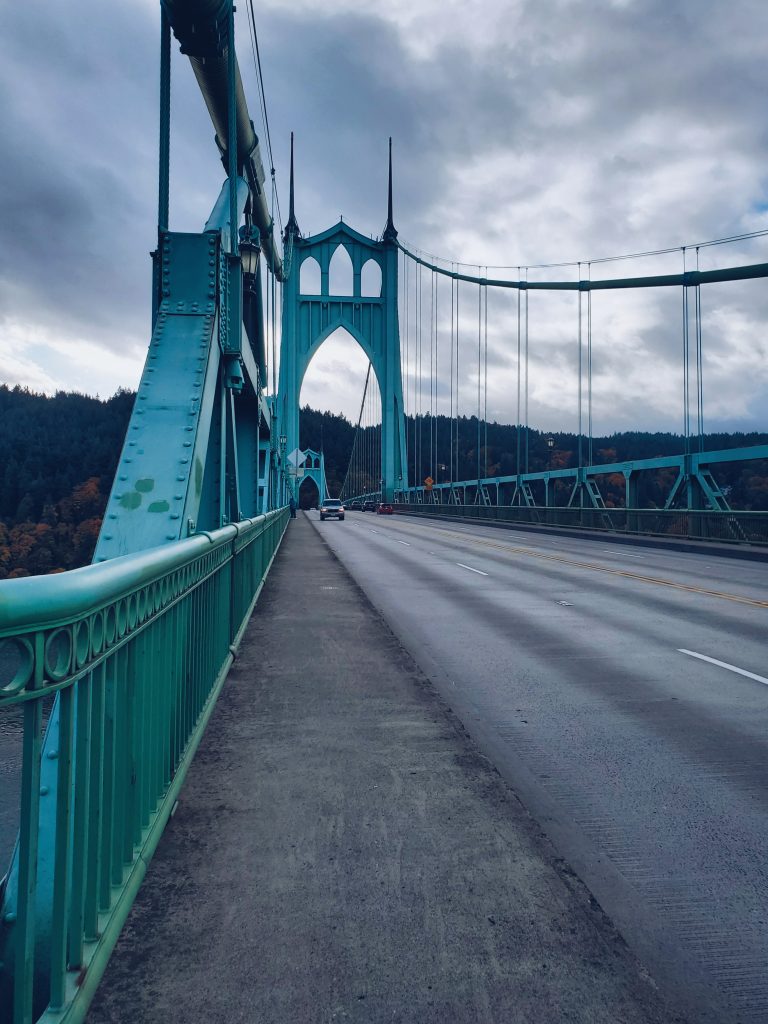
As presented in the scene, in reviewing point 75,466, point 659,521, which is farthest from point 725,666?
point 75,466

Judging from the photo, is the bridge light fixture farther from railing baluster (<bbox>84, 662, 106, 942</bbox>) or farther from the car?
the car

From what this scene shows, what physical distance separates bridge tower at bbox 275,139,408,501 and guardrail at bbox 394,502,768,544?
119 feet

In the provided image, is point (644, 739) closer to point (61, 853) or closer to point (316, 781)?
point (316, 781)

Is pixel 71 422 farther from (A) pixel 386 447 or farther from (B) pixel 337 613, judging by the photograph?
(B) pixel 337 613

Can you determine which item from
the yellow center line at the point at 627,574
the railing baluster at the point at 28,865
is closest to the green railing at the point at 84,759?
the railing baluster at the point at 28,865

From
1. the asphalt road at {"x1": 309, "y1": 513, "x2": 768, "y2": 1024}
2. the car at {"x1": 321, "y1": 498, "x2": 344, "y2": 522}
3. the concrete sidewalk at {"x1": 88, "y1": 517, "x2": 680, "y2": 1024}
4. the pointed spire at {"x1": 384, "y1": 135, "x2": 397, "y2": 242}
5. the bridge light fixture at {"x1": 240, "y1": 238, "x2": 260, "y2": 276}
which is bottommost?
the asphalt road at {"x1": 309, "y1": 513, "x2": 768, "y2": 1024}

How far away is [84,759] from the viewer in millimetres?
2127

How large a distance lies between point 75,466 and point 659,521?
4221cm

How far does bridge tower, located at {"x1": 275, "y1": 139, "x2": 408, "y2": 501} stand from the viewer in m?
73.9

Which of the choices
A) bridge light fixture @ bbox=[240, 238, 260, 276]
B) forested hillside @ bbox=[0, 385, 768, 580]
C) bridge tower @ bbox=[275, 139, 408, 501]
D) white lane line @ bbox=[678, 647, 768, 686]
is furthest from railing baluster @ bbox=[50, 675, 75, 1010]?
bridge tower @ bbox=[275, 139, 408, 501]

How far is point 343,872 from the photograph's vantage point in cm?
327

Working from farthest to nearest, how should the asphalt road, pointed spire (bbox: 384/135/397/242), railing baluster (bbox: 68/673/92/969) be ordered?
pointed spire (bbox: 384/135/397/242) < the asphalt road < railing baluster (bbox: 68/673/92/969)

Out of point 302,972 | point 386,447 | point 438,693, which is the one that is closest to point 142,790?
point 302,972

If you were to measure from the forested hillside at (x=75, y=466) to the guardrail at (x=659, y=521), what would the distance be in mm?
1643
